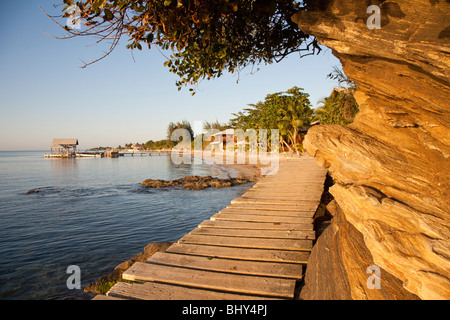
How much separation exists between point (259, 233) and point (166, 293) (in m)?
2.14

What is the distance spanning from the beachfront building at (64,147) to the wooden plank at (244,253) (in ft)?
298

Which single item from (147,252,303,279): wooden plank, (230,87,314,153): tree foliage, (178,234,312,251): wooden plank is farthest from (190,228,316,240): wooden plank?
(230,87,314,153): tree foliage

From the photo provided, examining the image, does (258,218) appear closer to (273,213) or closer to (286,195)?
(273,213)

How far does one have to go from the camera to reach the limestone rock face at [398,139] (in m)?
1.62

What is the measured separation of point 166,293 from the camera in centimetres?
296

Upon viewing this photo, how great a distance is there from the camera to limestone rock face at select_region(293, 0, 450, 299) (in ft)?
5.31

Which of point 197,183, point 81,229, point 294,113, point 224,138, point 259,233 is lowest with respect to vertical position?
point 81,229

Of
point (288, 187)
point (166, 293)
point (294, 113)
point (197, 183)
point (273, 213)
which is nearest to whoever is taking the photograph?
point (166, 293)

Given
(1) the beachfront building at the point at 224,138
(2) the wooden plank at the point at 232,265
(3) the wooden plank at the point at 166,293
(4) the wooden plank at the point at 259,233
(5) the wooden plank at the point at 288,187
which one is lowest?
(3) the wooden plank at the point at 166,293

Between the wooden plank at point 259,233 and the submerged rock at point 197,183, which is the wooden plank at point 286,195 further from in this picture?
the submerged rock at point 197,183

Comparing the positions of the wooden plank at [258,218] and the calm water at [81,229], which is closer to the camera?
the wooden plank at [258,218]

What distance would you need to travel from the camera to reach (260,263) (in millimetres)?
3645

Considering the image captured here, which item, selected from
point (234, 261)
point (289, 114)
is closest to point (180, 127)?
point (289, 114)

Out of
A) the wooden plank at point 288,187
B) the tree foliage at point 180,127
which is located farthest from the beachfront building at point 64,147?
the wooden plank at point 288,187
